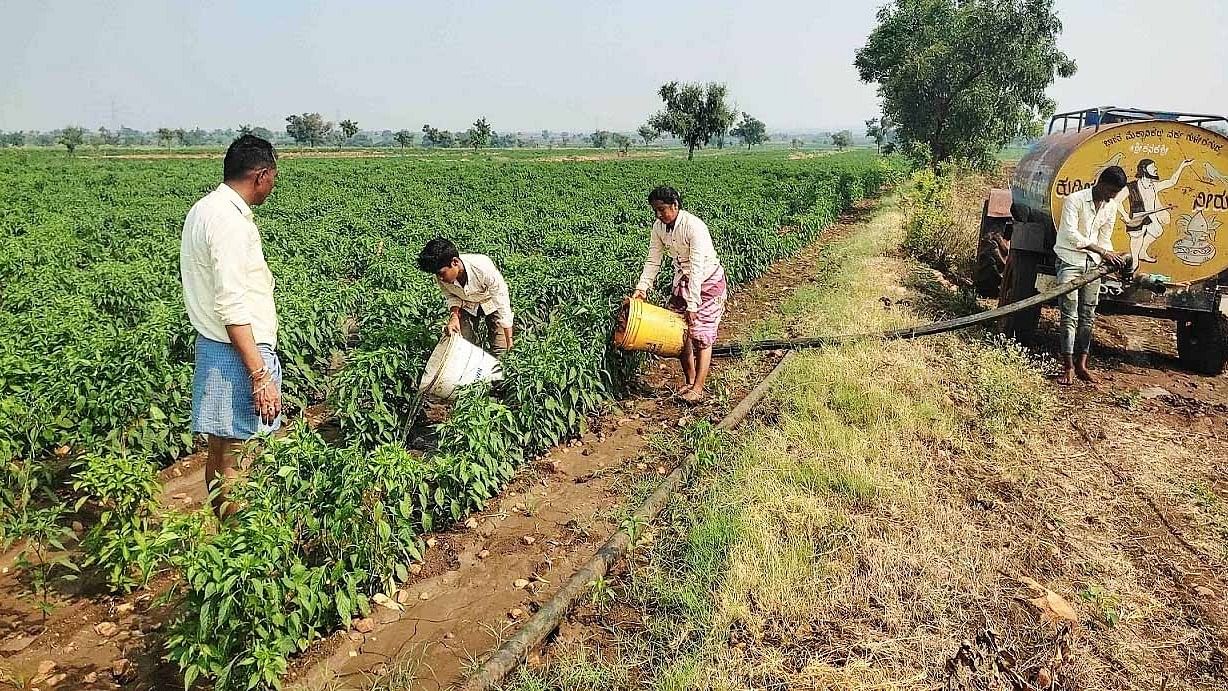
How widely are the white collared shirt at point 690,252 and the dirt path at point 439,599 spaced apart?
132 cm

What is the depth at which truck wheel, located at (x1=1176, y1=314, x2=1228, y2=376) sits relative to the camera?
24.3ft

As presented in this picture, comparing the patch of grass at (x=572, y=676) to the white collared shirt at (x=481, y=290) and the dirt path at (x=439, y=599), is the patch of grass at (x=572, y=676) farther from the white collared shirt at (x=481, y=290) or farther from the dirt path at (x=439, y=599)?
the white collared shirt at (x=481, y=290)

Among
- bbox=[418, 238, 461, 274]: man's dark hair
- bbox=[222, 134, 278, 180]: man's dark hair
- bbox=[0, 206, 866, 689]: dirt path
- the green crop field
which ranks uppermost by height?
bbox=[222, 134, 278, 180]: man's dark hair

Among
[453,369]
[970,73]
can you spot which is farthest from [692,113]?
[453,369]

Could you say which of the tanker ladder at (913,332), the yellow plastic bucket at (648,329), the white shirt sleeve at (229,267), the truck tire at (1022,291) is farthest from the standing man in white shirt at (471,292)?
the truck tire at (1022,291)

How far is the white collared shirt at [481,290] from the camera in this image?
5879mm

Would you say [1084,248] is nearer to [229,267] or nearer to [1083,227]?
[1083,227]

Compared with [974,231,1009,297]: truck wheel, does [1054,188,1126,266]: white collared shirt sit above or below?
above

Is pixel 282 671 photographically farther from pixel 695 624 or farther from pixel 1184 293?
pixel 1184 293

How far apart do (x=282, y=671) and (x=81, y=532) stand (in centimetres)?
234

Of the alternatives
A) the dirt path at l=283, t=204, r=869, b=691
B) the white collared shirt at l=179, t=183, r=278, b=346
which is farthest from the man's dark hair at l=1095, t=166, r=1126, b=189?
the white collared shirt at l=179, t=183, r=278, b=346

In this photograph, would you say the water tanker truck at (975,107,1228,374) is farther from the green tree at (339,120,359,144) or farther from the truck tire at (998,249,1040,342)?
the green tree at (339,120,359,144)

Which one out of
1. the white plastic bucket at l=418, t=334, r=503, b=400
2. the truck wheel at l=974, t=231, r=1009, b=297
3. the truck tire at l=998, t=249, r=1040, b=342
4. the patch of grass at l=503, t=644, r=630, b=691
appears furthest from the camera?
the truck wheel at l=974, t=231, r=1009, b=297

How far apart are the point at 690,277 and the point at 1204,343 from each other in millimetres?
5543
